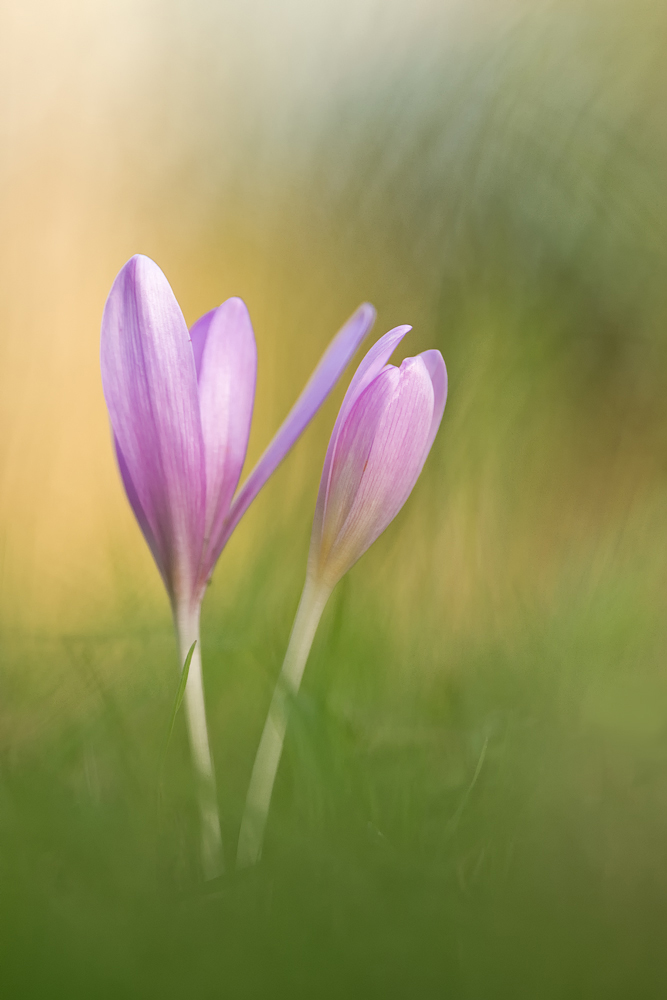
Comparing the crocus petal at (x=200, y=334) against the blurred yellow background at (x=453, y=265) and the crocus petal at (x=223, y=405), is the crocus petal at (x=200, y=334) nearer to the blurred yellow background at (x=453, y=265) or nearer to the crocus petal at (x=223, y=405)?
the crocus petal at (x=223, y=405)

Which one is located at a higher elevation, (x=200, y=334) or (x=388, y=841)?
(x=200, y=334)

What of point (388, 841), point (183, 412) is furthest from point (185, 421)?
point (388, 841)

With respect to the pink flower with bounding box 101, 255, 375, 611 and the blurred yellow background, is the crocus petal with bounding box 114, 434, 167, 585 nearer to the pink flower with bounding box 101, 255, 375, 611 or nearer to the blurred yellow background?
the pink flower with bounding box 101, 255, 375, 611

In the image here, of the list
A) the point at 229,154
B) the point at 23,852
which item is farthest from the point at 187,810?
the point at 229,154

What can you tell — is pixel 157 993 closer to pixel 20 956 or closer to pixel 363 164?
pixel 20 956

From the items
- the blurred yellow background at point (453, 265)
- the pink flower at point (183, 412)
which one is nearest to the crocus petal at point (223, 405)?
the pink flower at point (183, 412)

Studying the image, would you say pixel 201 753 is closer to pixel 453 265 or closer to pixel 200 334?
pixel 200 334
